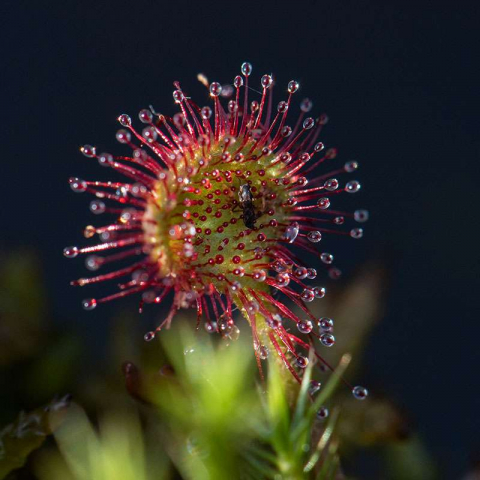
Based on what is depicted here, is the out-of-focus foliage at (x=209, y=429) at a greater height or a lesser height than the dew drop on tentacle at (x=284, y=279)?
lesser

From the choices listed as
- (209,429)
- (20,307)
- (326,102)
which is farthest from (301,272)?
(326,102)

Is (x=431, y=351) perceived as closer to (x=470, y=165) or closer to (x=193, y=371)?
(x=470, y=165)

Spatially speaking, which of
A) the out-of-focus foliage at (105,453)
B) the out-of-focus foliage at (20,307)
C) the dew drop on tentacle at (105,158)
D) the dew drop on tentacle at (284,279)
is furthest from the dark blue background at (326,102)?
the dew drop on tentacle at (105,158)

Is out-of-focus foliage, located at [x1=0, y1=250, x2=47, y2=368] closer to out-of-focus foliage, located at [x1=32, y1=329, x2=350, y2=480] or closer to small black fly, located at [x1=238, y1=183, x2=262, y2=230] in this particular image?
out-of-focus foliage, located at [x1=32, y1=329, x2=350, y2=480]

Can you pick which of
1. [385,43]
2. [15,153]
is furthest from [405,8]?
[15,153]

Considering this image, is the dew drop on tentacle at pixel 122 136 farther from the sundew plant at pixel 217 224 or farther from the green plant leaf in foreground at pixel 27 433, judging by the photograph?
the green plant leaf in foreground at pixel 27 433

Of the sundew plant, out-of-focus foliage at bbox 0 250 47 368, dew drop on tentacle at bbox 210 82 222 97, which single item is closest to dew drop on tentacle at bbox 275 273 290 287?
the sundew plant

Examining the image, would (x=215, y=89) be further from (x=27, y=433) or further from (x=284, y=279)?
(x=27, y=433)
